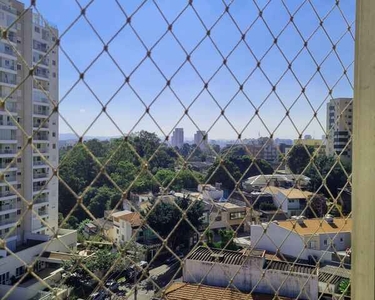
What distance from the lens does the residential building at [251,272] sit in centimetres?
88

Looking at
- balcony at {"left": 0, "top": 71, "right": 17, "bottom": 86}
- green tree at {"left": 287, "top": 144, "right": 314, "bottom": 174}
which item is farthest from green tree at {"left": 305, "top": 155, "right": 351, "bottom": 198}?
balcony at {"left": 0, "top": 71, "right": 17, "bottom": 86}

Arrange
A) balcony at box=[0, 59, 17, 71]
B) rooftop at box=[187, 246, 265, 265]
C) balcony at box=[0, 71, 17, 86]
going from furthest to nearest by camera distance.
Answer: balcony at box=[0, 59, 17, 71]
balcony at box=[0, 71, 17, 86]
rooftop at box=[187, 246, 265, 265]

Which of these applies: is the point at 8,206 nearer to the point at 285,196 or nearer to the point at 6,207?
the point at 6,207

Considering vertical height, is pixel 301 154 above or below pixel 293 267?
above

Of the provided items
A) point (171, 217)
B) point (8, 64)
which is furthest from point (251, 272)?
point (8, 64)

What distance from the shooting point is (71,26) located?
1.96 ft

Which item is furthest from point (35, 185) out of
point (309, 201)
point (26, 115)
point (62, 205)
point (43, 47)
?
point (309, 201)

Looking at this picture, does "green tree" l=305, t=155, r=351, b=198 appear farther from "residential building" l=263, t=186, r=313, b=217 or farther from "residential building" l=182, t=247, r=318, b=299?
"residential building" l=182, t=247, r=318, b=299

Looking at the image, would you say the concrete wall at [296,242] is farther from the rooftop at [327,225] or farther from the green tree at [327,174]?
the green tree at [327,174]

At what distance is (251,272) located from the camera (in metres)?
2.37

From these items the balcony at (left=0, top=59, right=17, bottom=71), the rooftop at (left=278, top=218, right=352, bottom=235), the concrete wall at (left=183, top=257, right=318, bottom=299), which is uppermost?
the balcony at (left=0, top=59, right=17, bottom=71)

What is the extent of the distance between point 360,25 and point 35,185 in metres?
6.88

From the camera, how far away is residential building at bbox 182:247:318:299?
0.88 meters

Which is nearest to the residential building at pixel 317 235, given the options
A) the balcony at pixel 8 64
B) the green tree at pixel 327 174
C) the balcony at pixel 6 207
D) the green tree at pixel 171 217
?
the green tree at pixel 327 174
